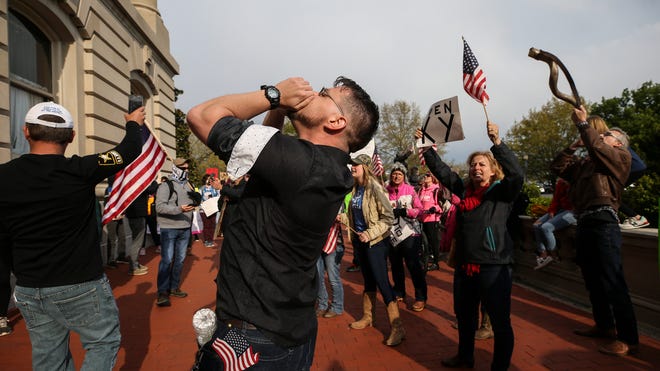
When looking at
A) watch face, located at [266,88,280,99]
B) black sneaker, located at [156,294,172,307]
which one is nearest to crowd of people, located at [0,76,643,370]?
watch face, located at [266,88,280,99]

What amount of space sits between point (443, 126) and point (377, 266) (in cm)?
172

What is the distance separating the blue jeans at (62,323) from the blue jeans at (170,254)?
11.9 ft

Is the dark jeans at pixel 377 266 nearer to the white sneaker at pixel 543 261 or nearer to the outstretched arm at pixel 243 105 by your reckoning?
the white sneaker at pixel 543 261

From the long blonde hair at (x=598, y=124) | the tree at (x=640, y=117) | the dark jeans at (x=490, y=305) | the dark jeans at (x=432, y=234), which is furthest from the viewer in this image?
the tree at (x=640, y=117)

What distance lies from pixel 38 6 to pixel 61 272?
22.3 feet

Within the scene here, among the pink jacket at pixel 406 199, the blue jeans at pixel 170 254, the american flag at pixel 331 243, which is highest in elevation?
the pink jacket at pixel 406 199

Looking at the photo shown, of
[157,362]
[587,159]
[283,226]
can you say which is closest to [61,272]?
[283,226]

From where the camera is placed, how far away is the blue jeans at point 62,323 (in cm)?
229

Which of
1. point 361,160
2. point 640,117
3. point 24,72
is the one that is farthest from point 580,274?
point 640,117

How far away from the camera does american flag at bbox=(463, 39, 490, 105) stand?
14.0 ft

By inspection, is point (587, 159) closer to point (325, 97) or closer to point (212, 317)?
point (325, 97)

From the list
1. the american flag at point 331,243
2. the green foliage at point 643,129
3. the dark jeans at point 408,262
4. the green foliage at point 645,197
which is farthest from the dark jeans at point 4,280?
the green foliage at point 645,197

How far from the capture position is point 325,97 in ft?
5.18

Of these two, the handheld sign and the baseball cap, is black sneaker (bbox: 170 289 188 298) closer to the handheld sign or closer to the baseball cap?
the baseball cap
